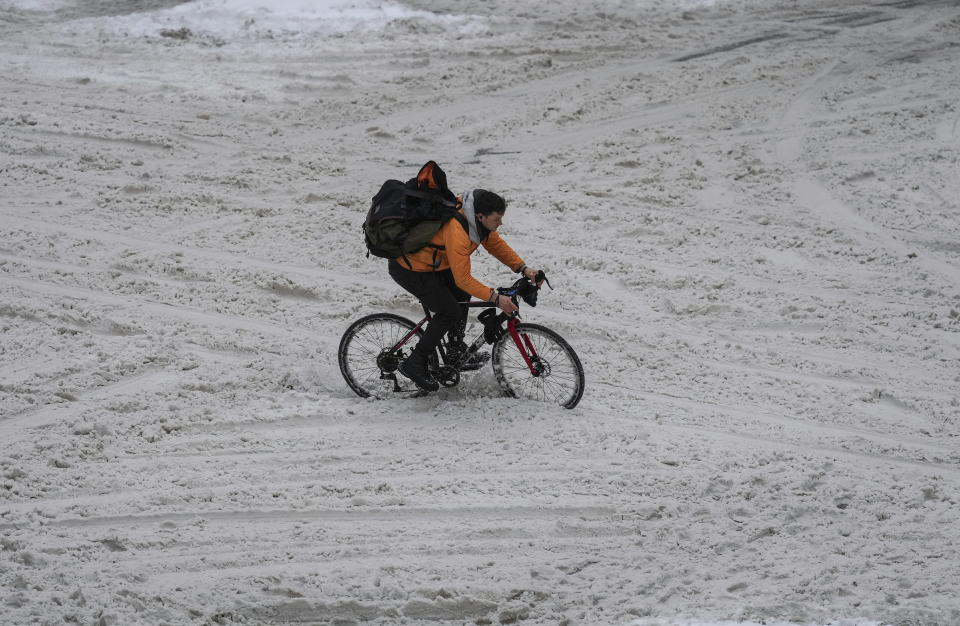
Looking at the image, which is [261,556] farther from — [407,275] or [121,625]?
[407,275]

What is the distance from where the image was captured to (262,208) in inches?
359

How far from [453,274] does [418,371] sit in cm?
81

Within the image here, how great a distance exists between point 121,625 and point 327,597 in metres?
0.98

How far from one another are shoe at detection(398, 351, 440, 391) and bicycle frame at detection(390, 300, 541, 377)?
0.46 feet

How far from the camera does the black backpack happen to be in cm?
570

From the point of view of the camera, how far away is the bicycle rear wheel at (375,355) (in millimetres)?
6453

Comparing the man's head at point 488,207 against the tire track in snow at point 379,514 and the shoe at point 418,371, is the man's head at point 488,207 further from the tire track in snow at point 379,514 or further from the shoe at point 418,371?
A: the tire track in snow at point 379,514

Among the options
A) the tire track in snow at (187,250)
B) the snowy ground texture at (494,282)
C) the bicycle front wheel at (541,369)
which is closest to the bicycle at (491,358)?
the bicycle front wheel at (541,369)

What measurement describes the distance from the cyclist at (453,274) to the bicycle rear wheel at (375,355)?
20cm

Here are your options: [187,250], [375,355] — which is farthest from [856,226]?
[187,250]

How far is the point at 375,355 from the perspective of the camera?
261 inches

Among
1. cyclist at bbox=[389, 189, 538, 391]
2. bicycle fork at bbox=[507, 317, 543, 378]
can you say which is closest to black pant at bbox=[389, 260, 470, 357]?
cyclist at bbox=[389, 189, 538, 391]

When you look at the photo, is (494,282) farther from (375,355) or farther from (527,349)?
(527,349)

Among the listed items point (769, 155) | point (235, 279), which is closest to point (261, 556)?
point (235, 279)
